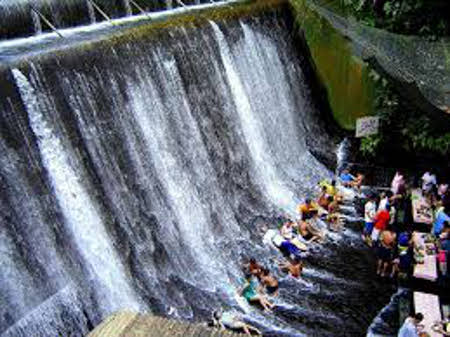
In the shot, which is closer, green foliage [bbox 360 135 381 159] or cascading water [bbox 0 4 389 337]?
cascading water [bbox 0 4 389 337]

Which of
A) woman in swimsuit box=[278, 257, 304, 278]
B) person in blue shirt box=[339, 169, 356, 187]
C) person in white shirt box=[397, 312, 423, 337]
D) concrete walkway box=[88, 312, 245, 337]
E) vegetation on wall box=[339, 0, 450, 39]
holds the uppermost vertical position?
concrete walkway box=[88, 312, 245, 337]

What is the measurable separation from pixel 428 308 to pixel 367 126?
5994 mm

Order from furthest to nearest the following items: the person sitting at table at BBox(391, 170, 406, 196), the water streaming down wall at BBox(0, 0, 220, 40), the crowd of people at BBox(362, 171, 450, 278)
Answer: the person sitting at table at BBox(391, 170, 406, 196) < the water streaming down wall at BBox(0, 0, 220, 40) < the crowd of people at BBox(362, 171, 450, 278)

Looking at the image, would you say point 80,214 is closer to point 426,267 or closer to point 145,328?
point 145,328

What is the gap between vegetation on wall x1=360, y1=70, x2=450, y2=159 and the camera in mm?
12867

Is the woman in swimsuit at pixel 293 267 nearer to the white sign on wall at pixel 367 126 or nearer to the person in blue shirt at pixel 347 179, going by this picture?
the person in blue shirt at pixel 347 179

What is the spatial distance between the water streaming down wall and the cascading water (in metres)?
2.05

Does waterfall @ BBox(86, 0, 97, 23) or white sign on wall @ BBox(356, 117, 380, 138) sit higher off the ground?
waterfall @ BBox(86, 0, 97, 23)

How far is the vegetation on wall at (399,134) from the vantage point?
42.2 feet

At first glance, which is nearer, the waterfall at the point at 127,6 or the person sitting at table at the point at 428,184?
the person sitting at table at the point at 428,184

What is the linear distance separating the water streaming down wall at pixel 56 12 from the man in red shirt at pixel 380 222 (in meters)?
6.78

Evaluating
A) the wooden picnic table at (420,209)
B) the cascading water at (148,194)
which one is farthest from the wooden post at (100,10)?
the wooden picnic table at (420,209)

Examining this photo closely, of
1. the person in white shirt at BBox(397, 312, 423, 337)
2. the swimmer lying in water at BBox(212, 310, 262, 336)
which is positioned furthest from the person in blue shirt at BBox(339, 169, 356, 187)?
the swimmer lying in water at BBox(212, 310, 262, 336)

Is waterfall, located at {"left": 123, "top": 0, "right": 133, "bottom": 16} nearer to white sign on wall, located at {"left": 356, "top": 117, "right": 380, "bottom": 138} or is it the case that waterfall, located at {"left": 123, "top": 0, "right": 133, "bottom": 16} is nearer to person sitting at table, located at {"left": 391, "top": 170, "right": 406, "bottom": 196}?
white sign on wall, located at {"left": 356, "top": 117, "right": 380, "bottom": 138}
